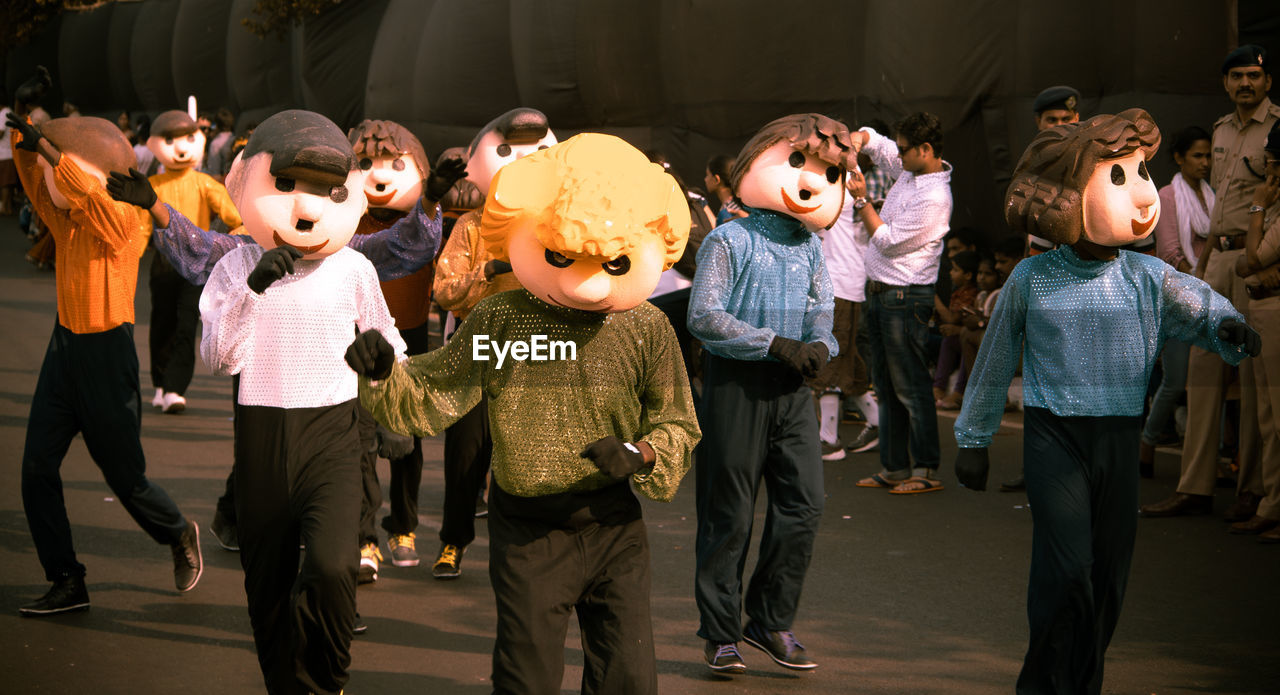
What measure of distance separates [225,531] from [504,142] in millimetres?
2406

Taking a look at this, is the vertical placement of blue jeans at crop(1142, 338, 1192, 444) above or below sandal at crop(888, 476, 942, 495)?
above

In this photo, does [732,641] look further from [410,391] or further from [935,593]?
[410,391]

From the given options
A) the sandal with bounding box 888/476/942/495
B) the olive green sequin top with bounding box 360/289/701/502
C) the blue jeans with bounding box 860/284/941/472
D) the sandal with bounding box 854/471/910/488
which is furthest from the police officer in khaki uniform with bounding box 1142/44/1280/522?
the olive green sequin top with bounding box 360/289/701/502

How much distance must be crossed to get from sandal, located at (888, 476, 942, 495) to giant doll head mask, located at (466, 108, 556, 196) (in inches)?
128

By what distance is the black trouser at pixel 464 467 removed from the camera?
6.45 meters

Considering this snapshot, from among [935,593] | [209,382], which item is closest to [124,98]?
[209,382]

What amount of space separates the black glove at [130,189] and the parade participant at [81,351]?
0.86m

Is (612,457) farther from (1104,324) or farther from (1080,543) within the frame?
(1104,324)

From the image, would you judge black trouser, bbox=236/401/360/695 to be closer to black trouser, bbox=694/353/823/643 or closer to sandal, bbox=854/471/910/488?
black trouser, bbox=694/353/823/643

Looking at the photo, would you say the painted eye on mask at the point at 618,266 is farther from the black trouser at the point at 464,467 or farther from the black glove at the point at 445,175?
the black trouser at the point at 464,467

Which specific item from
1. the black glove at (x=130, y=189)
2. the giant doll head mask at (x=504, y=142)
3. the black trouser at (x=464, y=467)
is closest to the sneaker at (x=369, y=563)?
the black trouser at (x=464, y=467)

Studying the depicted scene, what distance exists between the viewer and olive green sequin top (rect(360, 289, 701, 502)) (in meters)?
3.97

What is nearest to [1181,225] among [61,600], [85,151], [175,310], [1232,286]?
[1232,286]

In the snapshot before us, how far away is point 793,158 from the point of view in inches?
214
